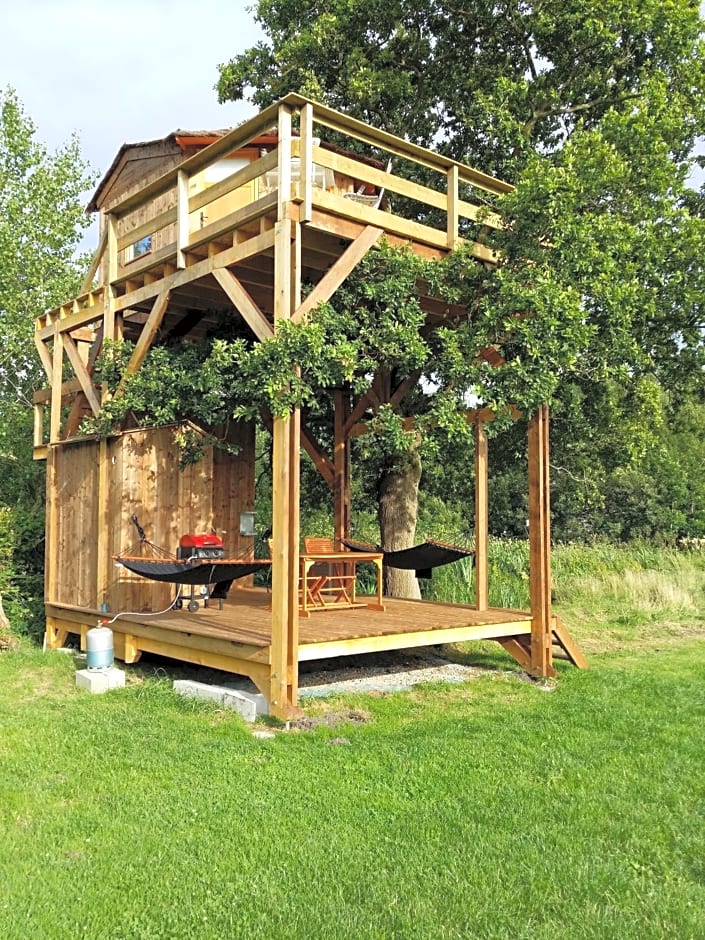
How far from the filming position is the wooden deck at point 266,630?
5.87m

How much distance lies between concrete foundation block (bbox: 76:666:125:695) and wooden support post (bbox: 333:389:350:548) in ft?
12.6

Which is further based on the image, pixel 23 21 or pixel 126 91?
pixel 126 91

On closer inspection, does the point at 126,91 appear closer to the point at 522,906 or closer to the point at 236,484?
the point at 236,484

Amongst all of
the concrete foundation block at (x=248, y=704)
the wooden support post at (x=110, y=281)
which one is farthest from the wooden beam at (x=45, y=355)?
the concrete foundation block at (x=248, y=704)

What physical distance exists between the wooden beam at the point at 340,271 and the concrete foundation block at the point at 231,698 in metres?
2.68

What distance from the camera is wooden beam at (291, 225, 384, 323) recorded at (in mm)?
5707

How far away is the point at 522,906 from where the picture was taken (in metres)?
2.86

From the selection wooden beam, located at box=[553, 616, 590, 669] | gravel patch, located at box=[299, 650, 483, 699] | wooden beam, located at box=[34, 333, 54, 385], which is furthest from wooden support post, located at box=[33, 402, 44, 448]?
wooden beam, located at box=[553, 616, 590, 669]

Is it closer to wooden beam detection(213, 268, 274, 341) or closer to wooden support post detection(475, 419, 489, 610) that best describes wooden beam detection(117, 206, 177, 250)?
wooden beam detection(213, 268, 274, 341)

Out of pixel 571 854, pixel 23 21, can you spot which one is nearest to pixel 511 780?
pixel 571 854

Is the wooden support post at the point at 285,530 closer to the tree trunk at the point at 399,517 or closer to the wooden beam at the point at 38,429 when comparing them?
the tree trunk at the point at 399,517

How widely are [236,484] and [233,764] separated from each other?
17.6 feet

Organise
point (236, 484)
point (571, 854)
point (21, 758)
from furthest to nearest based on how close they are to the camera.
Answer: point (236, 484) → point (21, 758) → point (571, 854)

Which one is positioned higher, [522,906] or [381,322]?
[381,322]
